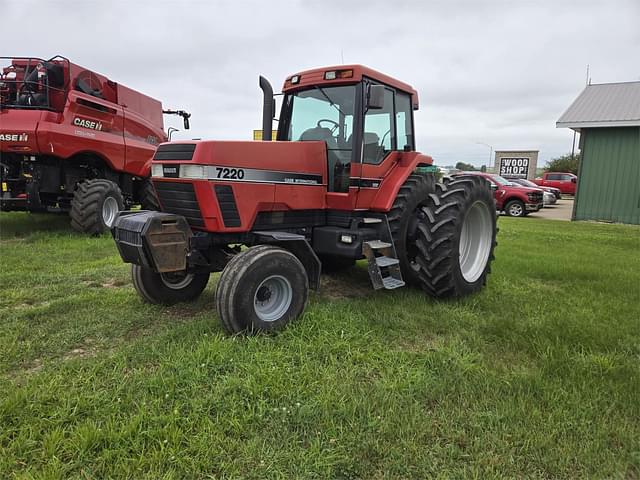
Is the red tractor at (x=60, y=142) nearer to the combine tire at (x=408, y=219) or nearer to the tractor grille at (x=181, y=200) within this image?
the tractor grille at (x=181, y=200)

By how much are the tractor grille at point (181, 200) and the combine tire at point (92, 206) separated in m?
4.49

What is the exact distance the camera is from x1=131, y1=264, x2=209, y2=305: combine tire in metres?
4.31

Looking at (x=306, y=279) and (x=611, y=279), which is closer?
(x=306, y=279)

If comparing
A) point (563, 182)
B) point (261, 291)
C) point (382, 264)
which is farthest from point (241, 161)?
point (563, 182)

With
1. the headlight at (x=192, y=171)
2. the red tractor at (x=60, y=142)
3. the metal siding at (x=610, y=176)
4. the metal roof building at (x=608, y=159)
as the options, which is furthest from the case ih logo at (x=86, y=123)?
the metal siding at (x=610, y=176)

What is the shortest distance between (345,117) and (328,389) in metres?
2.76

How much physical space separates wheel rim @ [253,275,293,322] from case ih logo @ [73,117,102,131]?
A: 6402 mm

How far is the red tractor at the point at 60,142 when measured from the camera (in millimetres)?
7668

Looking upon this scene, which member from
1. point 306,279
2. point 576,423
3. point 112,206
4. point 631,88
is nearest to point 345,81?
point 306,279

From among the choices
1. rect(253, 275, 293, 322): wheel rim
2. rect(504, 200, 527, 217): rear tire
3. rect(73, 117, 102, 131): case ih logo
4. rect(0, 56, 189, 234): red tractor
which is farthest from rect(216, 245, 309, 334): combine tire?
A: rect(504, 200, 527, 217): rear tire

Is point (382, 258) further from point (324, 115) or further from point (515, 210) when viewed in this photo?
point (515, 210)

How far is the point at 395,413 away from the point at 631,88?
18110mm

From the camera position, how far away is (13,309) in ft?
14.2

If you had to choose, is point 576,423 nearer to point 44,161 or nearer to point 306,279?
point 306,279
